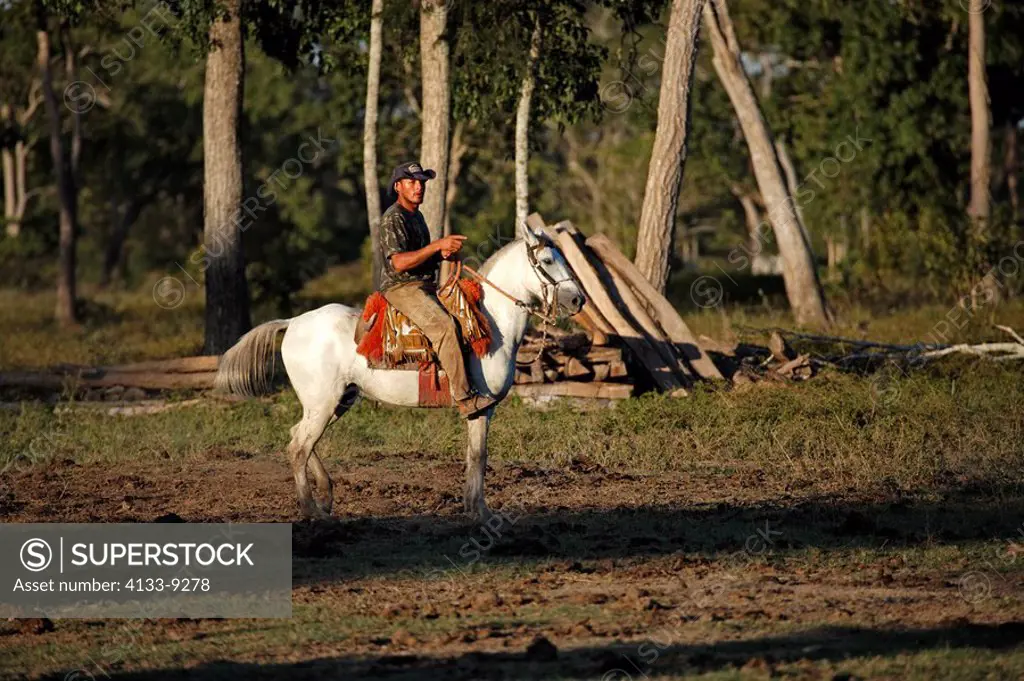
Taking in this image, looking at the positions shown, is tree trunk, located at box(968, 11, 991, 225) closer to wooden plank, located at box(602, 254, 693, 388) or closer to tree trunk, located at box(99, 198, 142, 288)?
wooden plank, located at box(602, 254, 693, 388)

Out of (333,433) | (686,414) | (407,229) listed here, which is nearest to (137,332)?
(333,433)

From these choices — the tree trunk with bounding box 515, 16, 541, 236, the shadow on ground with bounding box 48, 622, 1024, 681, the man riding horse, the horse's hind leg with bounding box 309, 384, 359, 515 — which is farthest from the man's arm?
the tree trunk with bounding box 515, 16, 541, 236

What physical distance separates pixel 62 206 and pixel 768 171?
16.4 m

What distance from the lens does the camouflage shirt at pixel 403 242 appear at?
11992 mm

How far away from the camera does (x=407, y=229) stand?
12070mm

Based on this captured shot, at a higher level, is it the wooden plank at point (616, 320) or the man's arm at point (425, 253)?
the man's arm at point (425, 253)

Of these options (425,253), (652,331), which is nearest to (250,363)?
(425,253)

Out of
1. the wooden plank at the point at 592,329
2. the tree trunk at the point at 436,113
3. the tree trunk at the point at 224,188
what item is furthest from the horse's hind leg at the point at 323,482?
the tree trunk at the point at 224,188

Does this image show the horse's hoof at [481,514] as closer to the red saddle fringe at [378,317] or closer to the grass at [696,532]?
the grass at [696,532]

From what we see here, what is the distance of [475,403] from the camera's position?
12055 mm

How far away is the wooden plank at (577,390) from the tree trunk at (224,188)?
26.8 ft

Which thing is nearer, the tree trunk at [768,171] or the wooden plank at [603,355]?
the wooden plank at [603,355]

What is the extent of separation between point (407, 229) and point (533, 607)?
12.4 ft

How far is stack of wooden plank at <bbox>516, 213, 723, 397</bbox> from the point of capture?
17.5m
